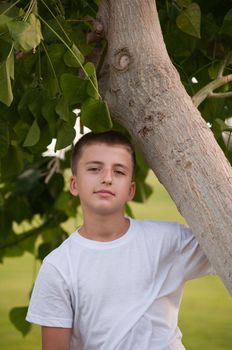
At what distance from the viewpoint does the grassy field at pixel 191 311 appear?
3.39 m

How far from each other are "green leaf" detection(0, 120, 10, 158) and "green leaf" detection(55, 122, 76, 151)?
6.1 inches

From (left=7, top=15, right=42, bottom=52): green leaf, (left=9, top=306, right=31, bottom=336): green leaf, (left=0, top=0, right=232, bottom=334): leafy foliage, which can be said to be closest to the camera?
(left=7, top=15, right=42, bottom=52): green leaf

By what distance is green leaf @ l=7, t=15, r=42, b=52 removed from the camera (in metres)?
1.21

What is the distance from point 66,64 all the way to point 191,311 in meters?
2.62

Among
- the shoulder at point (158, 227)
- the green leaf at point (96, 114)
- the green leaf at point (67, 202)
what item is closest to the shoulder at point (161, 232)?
the shoulder at point (158, 227)

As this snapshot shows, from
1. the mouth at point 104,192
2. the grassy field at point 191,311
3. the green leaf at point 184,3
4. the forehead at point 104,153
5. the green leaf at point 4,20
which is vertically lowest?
the grassy field at point 191,311

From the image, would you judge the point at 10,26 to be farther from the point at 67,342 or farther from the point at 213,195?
the point at 67,342

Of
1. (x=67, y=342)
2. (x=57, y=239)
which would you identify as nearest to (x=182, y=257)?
(x=67, y=342)

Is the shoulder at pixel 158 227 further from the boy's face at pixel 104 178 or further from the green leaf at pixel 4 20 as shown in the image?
the green leaf at pixel 4 20

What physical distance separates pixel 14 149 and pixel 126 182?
31 cm

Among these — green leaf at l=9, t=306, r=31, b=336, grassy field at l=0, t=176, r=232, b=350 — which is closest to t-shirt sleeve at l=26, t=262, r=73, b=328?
green leaf at l=9, t=306, r=31, b=336

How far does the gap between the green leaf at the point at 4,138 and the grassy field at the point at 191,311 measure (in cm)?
126

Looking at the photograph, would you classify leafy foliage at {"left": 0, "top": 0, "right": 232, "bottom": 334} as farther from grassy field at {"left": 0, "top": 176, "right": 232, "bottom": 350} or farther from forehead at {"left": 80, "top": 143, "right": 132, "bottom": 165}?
grassy field at {"left": 0, "top": 176, "right": 232, "bottom": 350}

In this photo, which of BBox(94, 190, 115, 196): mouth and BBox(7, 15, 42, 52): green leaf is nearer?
BBox(7, 15, 42, 52): green leaf
